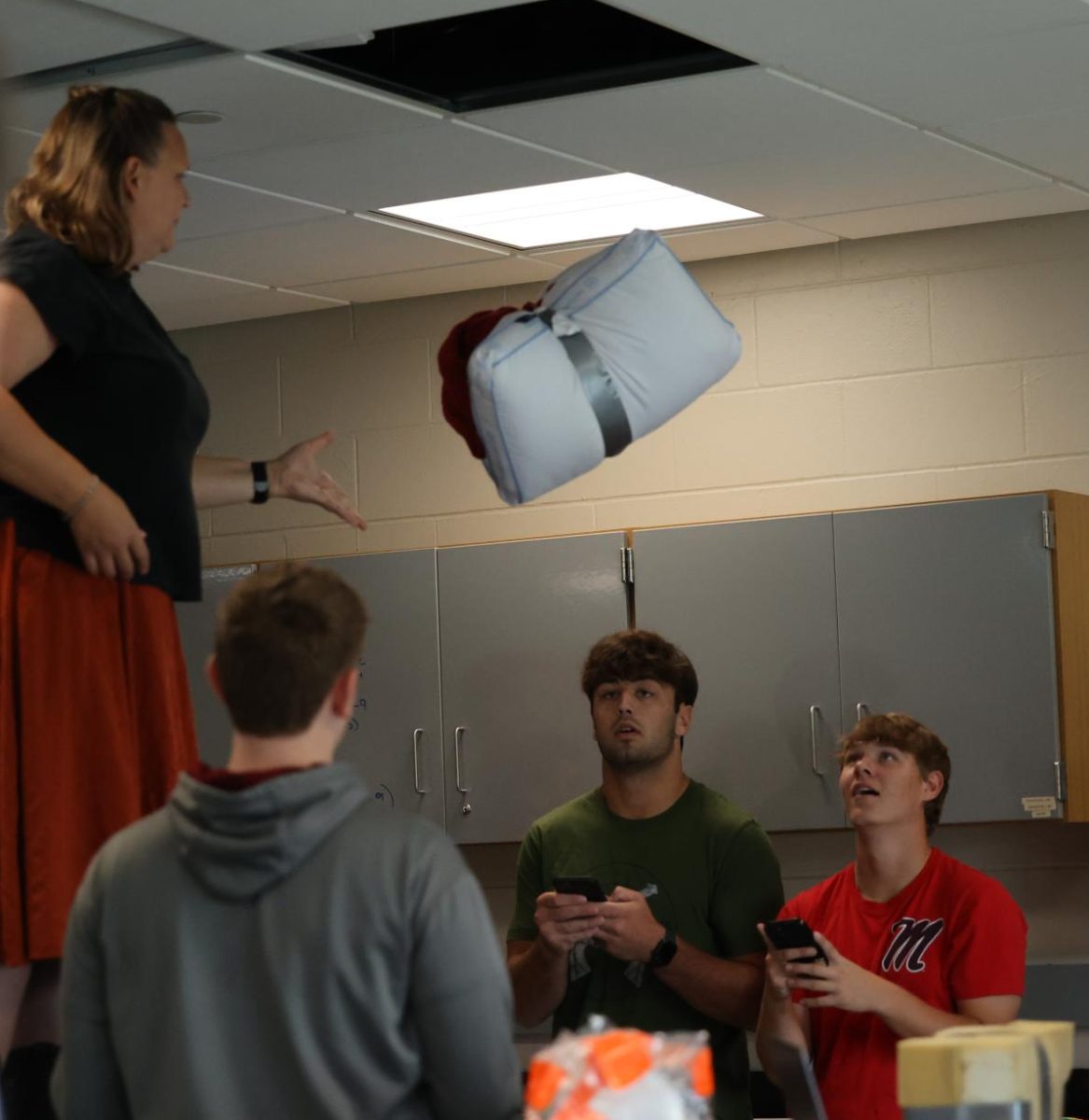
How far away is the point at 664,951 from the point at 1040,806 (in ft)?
3.52

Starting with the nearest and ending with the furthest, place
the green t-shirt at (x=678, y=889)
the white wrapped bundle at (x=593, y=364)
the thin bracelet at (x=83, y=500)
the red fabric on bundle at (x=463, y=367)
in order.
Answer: the thin bracelet at (x=83, y=500) → the white wrapped bundle at (x=593, y=364) → the red fabric on bundle at (x=463, y=367) → the green t-shirt at (x=678, y=889)

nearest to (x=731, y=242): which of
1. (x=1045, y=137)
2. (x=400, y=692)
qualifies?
(x=1045, y=137)

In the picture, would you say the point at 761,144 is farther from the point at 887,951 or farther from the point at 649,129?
the point at 887,951

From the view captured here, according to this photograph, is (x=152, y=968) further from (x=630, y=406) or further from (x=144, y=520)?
(x=630, y=406)

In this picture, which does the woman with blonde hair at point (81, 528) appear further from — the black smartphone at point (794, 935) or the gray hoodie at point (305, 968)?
the black smartphone at point (794, 935)

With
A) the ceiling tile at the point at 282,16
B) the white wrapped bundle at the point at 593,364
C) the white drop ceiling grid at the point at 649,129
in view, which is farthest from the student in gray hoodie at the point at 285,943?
the ceiling tile at the point at 282,16

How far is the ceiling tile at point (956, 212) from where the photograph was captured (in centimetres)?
409

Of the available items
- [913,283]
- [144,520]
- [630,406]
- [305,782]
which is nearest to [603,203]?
[913,283]

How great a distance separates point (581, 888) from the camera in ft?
10.6

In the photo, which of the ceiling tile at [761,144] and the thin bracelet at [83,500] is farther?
the ceiling tile at [761,144]

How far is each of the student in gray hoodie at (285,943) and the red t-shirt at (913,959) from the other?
63.7 inches

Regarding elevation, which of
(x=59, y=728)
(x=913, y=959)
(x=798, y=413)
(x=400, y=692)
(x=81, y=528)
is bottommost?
(x=913, y=959)

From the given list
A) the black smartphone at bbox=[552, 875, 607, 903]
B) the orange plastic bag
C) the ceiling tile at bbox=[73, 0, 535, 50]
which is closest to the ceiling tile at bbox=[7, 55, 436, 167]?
the ceiling tile at bbox=[73, 0, 535, 50]

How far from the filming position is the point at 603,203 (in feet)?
13.2
